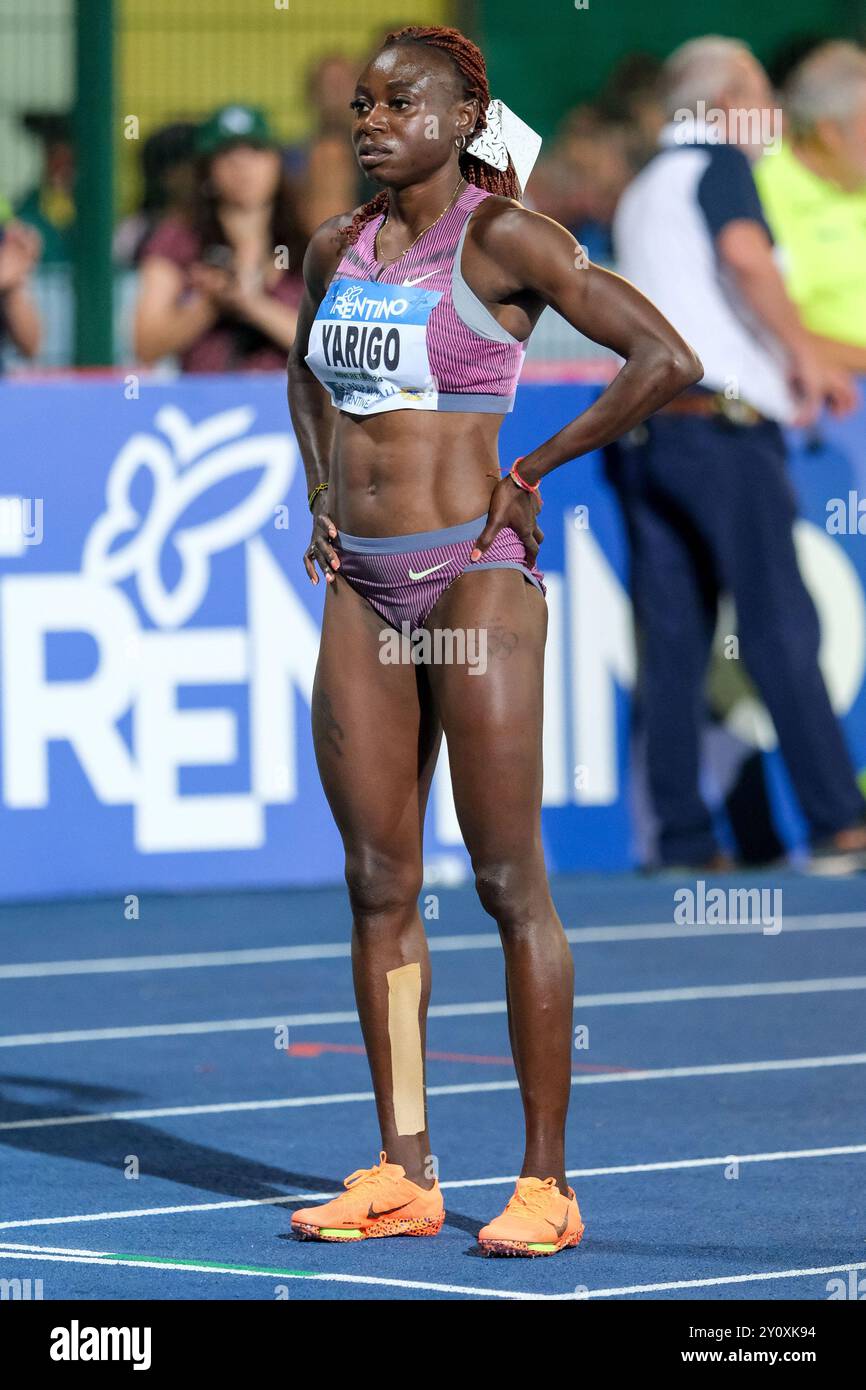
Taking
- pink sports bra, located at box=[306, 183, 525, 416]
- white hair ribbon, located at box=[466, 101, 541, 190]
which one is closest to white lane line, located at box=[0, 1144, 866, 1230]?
pink sports bra, located at box=[306, 183, 525, 416]

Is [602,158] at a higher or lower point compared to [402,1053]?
higher

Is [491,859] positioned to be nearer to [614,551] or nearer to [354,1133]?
[354,1133]

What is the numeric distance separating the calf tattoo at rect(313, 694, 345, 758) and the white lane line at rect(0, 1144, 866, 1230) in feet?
3.59

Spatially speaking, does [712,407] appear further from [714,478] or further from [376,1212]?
[376,1212]

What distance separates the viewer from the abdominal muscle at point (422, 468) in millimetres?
5973

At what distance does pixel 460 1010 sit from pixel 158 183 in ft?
22.3

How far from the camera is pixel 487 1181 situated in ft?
22.0

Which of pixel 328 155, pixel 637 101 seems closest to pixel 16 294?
pixel 328 155

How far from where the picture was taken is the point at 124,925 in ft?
35.7

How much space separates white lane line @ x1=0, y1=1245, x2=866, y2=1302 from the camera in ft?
18.0

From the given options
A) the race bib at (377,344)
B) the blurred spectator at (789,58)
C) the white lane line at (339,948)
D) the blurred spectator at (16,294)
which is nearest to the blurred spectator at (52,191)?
the blurred spectator at (16,294)

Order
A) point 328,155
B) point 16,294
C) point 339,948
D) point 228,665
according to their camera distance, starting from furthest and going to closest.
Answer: point 328,155
point 16,294
point 228,665
point 339,948

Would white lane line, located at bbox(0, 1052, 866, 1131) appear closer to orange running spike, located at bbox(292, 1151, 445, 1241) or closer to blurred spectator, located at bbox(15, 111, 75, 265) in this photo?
orange running spike, located at bbox(292, 1151, 445, 1241)
